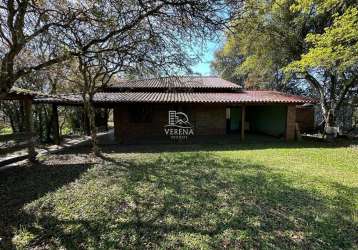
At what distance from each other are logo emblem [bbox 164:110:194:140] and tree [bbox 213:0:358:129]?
493cm

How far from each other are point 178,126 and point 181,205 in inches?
389

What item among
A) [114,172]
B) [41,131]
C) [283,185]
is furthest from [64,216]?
[41,131]

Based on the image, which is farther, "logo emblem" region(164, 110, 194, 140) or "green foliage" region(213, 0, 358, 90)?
"logo emblem" region(164, 110, 194, 140)

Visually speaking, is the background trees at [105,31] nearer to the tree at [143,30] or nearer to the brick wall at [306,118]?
the tree at [143,30]

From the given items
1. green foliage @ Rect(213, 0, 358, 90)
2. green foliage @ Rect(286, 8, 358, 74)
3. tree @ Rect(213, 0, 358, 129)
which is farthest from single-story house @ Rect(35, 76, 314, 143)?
green foliage @ Rect(286, 8, 358, 74)

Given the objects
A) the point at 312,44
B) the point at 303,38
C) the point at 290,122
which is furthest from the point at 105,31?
the point at 303,38

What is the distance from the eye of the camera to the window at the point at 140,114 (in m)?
14.0

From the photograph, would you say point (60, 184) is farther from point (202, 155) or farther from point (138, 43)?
point (202, 155)

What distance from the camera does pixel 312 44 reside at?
43.0 feet

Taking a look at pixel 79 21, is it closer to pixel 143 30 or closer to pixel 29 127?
pixel 143 30

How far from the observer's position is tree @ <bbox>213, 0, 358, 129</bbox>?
32.6 feet

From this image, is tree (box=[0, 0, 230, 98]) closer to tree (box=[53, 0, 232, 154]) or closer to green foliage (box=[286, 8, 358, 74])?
tree (box=[53, 0, 232, 154])

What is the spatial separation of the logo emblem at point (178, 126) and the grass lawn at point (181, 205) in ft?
19.9

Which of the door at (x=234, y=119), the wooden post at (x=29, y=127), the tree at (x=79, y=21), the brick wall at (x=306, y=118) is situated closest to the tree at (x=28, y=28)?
the tree at (x=79, y=21)
